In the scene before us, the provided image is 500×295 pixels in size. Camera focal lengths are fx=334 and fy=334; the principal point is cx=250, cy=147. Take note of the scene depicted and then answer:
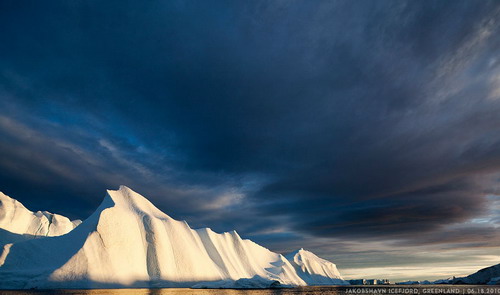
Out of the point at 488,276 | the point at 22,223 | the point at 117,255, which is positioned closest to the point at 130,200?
the point at 117,255

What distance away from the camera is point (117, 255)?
63938mm

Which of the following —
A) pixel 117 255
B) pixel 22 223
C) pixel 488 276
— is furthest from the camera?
pixel 488 276

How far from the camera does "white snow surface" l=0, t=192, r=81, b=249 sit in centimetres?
8644

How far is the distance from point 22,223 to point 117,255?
5076 cm

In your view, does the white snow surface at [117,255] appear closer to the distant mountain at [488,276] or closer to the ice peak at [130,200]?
the ice peak at [130,200]

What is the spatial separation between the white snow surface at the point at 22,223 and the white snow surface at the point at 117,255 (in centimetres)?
143

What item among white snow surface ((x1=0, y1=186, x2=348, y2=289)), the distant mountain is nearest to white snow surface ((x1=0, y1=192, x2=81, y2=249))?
Answer: white snow surface ((x1=0, y1=186, x2=348, y2=289))

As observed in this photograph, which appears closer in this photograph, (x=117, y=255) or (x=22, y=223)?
(x=117, y=255)

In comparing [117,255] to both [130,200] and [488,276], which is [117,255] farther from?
[488,276]

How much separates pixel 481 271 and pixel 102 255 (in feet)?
482

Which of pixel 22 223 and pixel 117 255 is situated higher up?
pixel 22 223

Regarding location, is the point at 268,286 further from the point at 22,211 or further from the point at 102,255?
the point at 22,211

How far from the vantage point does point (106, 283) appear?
58.2 m

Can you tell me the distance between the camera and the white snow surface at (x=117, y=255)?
5606 centimetres
